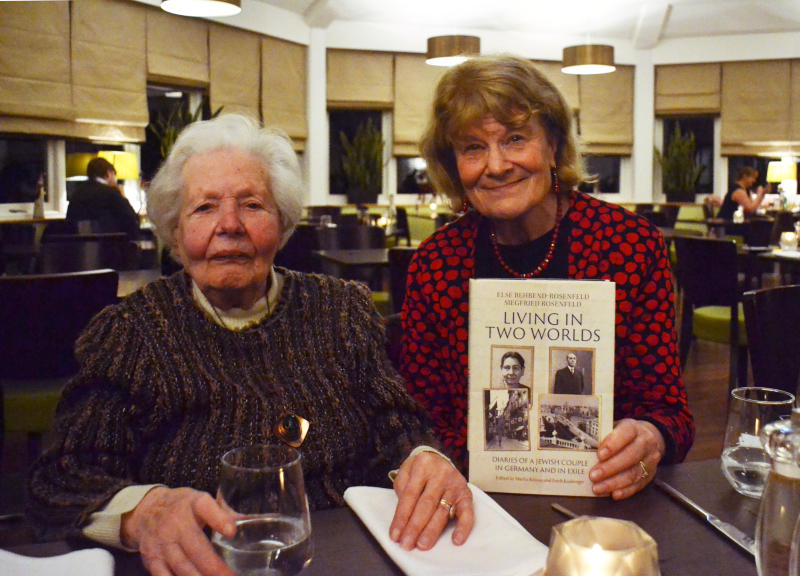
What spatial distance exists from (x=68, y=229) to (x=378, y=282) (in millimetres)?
2139

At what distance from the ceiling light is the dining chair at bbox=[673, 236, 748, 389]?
315cm

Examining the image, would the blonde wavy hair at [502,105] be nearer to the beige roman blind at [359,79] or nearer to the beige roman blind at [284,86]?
the beige roman blind at [284,86]

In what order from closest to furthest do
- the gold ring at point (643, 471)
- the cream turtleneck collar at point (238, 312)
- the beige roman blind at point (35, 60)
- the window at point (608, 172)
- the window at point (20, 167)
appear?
the gold ring at point (643, 471), the cream turtleneck collar at point (238, 312), the beige roman blind at point (35, 60), the window at point (20, 167), the window at point (608, 172)

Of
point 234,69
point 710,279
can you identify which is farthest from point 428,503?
point 234,69

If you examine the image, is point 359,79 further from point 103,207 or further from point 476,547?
point 476,547

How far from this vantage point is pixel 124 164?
692cm

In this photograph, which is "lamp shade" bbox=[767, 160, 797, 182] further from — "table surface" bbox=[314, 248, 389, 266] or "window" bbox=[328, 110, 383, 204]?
"table surface" bbox=[314, 248, 389, 266]

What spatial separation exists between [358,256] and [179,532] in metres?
3.49

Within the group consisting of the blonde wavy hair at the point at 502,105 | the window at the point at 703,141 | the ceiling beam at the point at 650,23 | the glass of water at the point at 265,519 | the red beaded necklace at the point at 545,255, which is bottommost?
the glass of water at the point at 265,519

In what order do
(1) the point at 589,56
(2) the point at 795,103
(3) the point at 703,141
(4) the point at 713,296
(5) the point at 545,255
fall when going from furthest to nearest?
(3) the point at 703,141, (2) the point at 795,103, (1) the point at 589,56, (4) the point at 713,296, (5) the point at 545,255

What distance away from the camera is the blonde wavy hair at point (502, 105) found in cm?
159

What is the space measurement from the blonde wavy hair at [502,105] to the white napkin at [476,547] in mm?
833

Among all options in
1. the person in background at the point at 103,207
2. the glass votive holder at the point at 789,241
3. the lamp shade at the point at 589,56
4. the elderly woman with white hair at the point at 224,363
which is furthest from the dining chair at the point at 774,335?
the lamp shade at the point at 589,56

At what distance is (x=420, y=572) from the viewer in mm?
856
